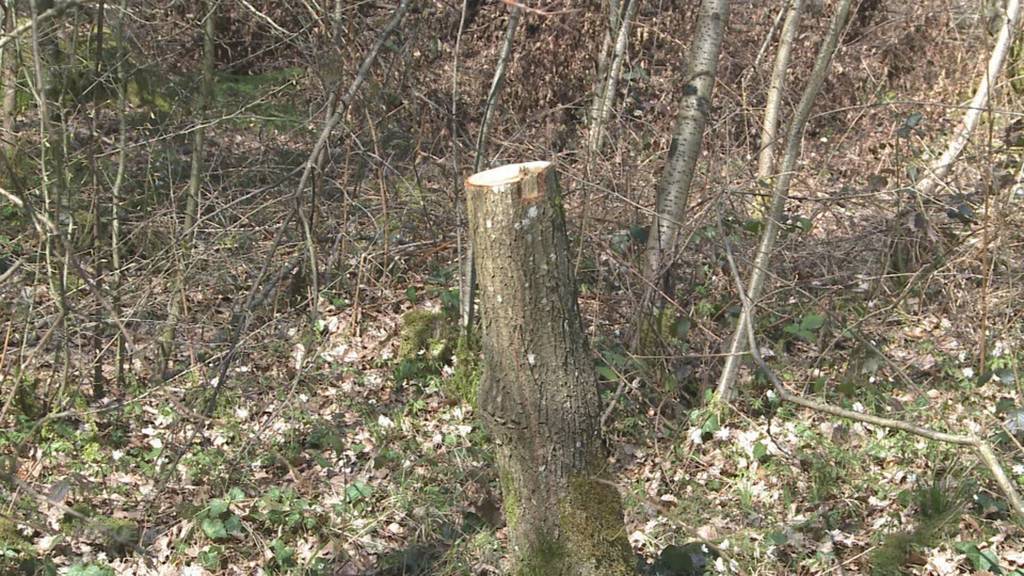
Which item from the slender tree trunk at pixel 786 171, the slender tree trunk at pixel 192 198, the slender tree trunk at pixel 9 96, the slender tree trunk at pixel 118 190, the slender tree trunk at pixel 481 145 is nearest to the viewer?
the slender tree trunk at pixel 786 171

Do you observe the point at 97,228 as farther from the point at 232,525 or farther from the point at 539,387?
the point at 539,387

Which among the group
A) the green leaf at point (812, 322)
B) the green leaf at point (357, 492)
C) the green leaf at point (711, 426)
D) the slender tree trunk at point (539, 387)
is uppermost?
the slender tree trunk at point (539, 387)

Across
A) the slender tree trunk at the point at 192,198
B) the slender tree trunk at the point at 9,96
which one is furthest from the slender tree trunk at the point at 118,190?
the slender tree trunk at the point at 9,96

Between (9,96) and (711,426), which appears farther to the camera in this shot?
(9,96)

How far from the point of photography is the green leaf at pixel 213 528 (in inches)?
169

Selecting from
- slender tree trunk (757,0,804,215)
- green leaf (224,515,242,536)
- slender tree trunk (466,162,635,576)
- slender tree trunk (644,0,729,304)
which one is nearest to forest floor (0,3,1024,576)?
green leaf (224,515,242,536)

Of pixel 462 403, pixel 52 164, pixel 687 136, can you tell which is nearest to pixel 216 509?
pixel 462 403

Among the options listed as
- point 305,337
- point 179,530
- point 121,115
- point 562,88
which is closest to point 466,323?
point 305,337

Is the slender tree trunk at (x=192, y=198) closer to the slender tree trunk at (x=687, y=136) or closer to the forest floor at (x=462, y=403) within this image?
the forest floor at (x=462, y=403)

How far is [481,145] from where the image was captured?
513 centimetres

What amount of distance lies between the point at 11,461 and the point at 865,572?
416cm

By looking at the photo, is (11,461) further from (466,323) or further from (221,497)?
(466,323)

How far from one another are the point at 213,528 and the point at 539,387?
79.4 inches

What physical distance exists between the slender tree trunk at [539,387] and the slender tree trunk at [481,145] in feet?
6.02
